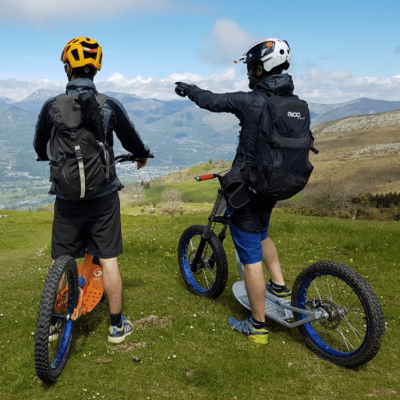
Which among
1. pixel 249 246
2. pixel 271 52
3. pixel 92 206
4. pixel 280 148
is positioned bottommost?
pixel 249 246

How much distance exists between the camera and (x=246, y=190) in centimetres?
424

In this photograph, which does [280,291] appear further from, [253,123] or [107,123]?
[107,123]

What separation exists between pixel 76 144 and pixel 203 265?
308 cm

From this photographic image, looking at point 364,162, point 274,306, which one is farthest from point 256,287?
point 364,162

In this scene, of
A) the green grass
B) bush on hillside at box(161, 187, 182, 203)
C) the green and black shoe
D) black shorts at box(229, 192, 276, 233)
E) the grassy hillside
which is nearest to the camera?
the green grass

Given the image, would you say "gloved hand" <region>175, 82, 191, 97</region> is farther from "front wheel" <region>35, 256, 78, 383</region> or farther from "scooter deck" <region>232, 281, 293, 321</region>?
"scooter deck" <region>232, 281, 293, 321</region>

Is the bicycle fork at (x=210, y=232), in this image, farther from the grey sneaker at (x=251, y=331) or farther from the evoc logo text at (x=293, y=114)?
the evoc logo text at (x=293, y=114)

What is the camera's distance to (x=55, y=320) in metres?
3.84

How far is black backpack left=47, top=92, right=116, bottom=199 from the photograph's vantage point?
12.1ft

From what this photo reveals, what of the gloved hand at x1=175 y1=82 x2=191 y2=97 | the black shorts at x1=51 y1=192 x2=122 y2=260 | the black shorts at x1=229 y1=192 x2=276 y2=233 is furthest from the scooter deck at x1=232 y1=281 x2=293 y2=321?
the gloved hand at x1=175 y1=82 x2=191 y2=97

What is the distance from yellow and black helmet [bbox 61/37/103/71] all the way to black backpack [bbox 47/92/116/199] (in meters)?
0.43

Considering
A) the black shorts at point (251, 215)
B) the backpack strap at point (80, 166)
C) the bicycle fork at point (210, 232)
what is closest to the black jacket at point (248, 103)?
the black shorts at point (251, 215)

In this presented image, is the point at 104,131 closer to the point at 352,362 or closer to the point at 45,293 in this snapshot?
the point at 45,293

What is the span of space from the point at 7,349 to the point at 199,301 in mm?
2674
